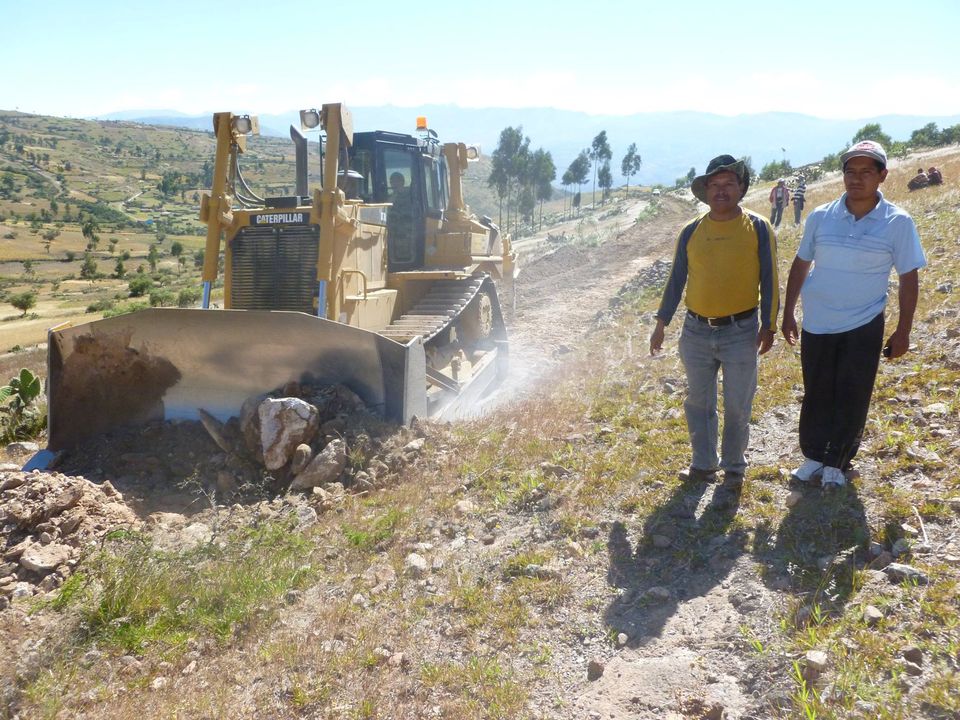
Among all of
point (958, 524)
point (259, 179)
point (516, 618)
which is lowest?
point (516, 618)

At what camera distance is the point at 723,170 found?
144 inches

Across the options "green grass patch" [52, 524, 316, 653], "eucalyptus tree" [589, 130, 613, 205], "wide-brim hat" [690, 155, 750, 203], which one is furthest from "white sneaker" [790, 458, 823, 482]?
"eucalyptus tree" [589, 130, 613, 205]

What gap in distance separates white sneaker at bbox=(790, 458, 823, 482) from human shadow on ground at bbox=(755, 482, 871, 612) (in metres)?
0.04

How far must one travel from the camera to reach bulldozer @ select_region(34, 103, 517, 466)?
561 centimetres

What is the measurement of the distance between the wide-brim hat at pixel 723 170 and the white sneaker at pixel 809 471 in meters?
1.54

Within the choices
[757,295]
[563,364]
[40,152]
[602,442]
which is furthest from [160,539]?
[40,152]

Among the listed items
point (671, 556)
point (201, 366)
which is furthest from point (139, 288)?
point (671, 556)

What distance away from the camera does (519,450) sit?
5297mm

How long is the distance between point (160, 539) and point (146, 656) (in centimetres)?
120

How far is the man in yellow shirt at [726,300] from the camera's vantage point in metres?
3.74

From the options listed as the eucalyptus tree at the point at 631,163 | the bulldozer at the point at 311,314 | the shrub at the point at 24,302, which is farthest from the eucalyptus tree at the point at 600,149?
the bulldozer at the point at 311,314

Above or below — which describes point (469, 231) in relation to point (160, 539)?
above

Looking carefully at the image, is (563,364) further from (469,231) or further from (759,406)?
(759,406)

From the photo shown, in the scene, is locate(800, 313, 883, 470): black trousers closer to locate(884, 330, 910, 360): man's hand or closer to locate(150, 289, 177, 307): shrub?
locate(884, 330, 910, 360): man's hand
